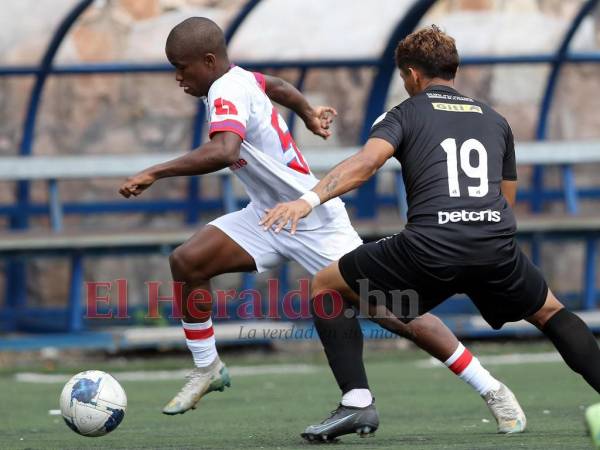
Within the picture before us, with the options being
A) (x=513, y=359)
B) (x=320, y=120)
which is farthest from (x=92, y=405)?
(x=513, y=359)

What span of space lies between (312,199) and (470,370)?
1.40 meters

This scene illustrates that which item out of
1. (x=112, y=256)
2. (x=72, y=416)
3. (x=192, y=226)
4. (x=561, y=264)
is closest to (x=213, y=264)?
(x=72, y=416)

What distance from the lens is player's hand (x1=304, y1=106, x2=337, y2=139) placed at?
23.1ft

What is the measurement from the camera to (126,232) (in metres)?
11.5

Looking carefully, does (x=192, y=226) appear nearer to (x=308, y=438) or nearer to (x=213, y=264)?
(x=213, y=264)

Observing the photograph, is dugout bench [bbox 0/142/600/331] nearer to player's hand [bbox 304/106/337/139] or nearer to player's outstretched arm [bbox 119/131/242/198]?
player's hand [bbox 304/106/337/139]

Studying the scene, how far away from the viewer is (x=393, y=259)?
559cm

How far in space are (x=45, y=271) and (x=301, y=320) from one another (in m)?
2.64

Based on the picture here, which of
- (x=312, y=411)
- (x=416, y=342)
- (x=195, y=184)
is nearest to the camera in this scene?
(x=416, y=342)

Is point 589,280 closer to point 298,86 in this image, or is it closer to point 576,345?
point 298,86

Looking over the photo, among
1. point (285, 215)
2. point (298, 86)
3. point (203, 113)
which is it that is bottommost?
point (285, 215)

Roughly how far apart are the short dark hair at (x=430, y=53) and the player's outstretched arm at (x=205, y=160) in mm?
864

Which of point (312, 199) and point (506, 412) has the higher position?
point (312, 199)

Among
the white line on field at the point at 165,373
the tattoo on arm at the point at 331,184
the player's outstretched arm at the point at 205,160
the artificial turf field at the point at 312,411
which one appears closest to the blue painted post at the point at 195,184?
the artificial turf field at the point at 312,411
